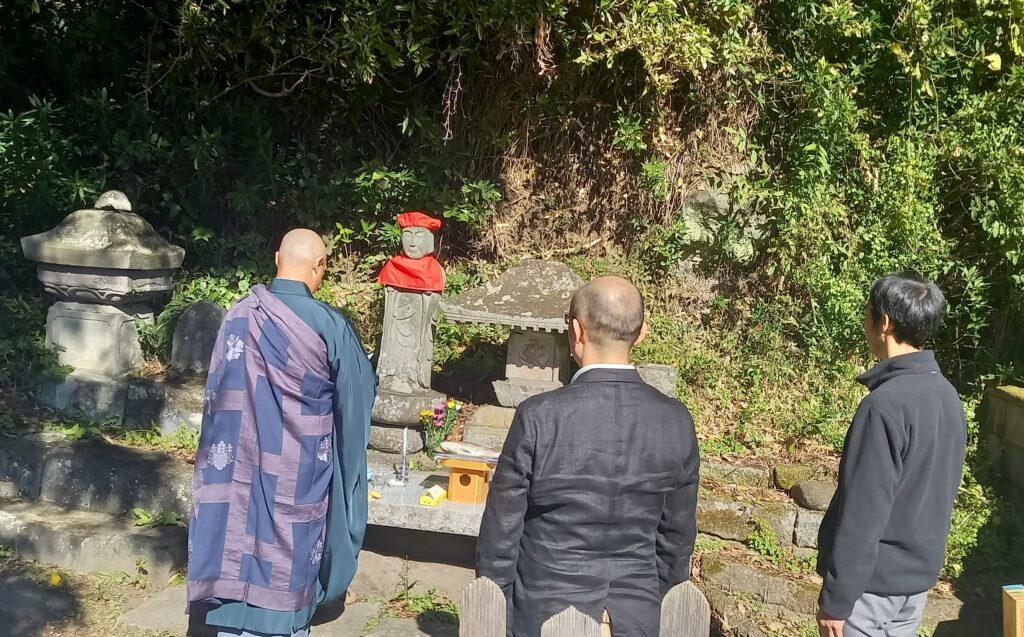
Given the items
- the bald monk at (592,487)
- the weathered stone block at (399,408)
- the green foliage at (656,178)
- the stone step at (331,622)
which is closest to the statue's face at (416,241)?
the weathered stone block at (399,408)

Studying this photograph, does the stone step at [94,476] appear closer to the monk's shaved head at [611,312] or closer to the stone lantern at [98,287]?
the stone lantern at [98,287]

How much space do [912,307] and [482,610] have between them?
4.77 ft

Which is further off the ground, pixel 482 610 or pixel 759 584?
pixel 482 610

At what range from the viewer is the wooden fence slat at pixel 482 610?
2053mm

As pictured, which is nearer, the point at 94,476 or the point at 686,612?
the point at 686,612

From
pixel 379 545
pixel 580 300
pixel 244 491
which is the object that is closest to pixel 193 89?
pixel 379 545

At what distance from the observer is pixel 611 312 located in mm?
2096

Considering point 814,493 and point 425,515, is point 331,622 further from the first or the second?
point 814,493

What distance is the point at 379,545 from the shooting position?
4660mm

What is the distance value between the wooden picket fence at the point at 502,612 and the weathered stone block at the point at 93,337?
15.5 feet

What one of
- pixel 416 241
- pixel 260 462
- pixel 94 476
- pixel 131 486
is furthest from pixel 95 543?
pixel 416 241

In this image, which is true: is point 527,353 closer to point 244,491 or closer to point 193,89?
point 244,491

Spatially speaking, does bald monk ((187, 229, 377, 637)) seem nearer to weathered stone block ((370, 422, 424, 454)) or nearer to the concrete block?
the concrete block

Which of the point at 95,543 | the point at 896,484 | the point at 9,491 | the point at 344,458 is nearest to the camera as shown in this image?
the point at 896,484
